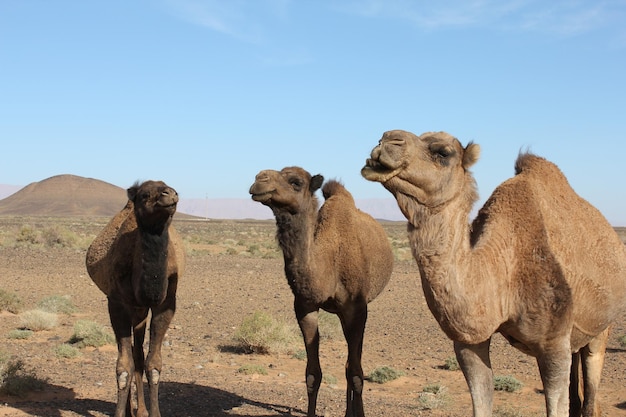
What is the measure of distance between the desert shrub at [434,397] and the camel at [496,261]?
12.6 ft

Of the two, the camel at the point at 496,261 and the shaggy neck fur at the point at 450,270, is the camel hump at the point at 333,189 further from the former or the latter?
the shaggy neck fur at the point at 450,270

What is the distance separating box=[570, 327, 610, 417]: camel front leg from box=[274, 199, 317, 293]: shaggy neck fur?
9.38 ft

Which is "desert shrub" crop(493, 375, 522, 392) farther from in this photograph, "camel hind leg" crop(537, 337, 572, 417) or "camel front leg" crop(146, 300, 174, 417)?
"camel hind leg" crop(537, 337, 572, 417)

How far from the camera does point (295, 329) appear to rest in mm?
14523

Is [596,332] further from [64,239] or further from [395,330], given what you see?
[64,239]

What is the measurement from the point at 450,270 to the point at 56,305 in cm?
1360

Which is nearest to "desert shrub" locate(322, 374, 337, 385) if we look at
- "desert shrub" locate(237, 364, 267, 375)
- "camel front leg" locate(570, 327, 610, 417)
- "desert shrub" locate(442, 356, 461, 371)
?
"desert shrub" locate(237, 364, 267, 375)

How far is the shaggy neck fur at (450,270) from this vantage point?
4469 mm

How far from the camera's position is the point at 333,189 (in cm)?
974

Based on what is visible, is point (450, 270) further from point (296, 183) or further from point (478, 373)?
point (296, 183)

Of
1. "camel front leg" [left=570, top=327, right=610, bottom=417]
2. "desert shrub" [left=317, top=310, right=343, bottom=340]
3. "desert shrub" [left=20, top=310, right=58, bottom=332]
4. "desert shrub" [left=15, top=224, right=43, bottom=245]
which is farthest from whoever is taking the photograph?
"desert shrub" [left=15, top=224, right=43, bottom=245]

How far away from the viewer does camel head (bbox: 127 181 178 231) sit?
23.6 ft

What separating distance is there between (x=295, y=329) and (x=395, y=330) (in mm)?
2272

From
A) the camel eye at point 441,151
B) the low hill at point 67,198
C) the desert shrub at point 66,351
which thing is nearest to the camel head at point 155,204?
the camel eye at point 441,151
